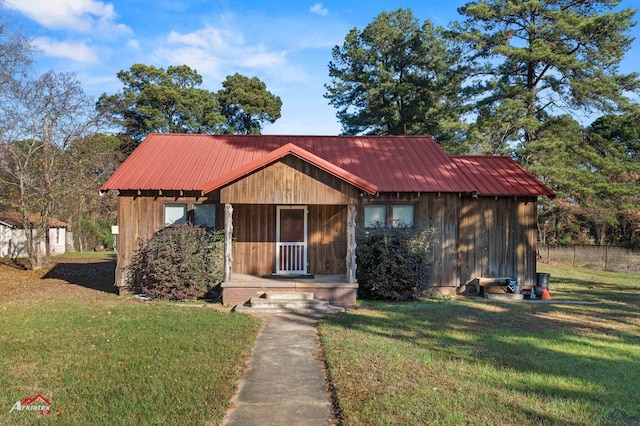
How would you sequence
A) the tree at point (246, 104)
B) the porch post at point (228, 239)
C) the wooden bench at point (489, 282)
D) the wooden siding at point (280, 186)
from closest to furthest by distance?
the wooden siding at point (280, 186), the porch post at point (228, 239), the wooden bench at point (489, 282), the tree at point (246, 104)

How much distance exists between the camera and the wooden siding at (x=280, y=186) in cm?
1080

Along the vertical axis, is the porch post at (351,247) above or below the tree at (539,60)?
below

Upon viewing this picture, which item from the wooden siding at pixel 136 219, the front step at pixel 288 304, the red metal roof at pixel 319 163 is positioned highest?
the red metal roof at pixel 319 163

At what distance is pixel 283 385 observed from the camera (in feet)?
17.5

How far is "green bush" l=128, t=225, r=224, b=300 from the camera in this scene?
11.2m

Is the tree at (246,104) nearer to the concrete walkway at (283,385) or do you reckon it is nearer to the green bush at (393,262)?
the green bush at (393,262)

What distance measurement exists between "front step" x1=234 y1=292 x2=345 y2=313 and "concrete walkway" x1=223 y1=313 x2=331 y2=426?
2.26 metres

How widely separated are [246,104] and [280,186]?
33.0 m

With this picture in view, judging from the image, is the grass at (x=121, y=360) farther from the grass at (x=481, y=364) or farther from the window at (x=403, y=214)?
the window at (x=403, y=214)

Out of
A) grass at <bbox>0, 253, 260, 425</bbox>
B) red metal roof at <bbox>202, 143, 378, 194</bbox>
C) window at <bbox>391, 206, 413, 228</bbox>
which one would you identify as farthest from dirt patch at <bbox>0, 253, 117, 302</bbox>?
window at <bbox>391, 206, 413, 228</bbox>

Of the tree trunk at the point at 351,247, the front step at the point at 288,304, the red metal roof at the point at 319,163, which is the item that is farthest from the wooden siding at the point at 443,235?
the front step at the point at 288,304

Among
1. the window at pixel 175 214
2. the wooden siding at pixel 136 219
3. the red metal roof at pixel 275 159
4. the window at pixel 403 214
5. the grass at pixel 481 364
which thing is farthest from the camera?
the window at pixel 403 214

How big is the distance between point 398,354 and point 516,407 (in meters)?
2.10

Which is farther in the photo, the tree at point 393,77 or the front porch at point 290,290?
the tree at point 393,77
